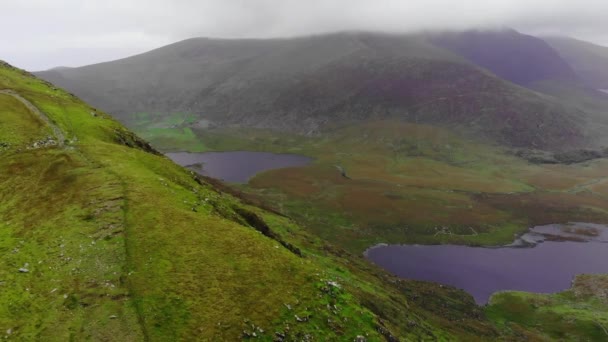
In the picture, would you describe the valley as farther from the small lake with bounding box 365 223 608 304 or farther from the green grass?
the small lake with bounding box 365 223 608 304

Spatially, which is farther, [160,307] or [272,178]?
[272,178]

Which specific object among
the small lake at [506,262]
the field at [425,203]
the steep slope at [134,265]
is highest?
the steep slope at [134,265]

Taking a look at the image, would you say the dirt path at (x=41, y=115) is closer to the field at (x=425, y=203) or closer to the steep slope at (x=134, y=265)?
the steep slope at (x=134, y=265)

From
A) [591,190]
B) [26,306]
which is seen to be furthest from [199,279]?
[591,190]

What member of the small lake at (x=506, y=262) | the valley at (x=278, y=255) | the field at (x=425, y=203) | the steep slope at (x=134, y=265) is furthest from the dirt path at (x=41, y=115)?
the small lake at (x=506, y=262)

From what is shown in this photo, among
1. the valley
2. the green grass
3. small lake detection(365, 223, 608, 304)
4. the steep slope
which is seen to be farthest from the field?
the steep slope

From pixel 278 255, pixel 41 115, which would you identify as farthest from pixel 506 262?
pixel 41 115

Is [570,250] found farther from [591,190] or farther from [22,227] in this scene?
[22,227]
